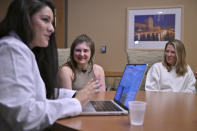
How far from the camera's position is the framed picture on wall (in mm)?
3934

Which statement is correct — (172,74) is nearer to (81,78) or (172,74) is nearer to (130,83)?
(81,78)

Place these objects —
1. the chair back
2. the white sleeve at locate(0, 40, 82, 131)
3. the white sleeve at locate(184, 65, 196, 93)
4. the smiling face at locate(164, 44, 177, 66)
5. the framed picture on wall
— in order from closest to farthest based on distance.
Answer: the white sleeve at locate(0, 40, 82, 131), the white sleeve at locate(184, 65, 196, 93), the smiling face at locate(164, 44, 177, 66), the chair back, the framed picture on wall

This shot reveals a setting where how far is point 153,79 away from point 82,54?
1.02 meters

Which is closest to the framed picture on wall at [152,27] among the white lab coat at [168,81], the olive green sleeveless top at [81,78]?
the white lab coat at [168,81]

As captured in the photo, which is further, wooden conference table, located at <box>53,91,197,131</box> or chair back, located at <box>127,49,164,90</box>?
chair back, located at <box>127,49,164,90</box>

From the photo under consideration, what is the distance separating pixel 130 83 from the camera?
1136 millimetres

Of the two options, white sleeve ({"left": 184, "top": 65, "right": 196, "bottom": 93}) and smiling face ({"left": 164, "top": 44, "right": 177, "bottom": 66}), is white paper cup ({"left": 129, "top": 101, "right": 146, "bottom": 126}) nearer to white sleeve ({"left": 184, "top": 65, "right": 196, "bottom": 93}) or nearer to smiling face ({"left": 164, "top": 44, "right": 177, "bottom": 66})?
white sleeve ({"left": 184, "top": 65, "right": 196, "bottom": 93})

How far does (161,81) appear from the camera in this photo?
9.15 feet

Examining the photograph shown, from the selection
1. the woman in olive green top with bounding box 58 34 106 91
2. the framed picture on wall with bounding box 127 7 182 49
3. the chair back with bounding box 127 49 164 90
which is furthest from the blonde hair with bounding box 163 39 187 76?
the framed picture on wall with bounding box 127 7 182 49

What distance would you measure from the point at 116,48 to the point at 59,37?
1.09m

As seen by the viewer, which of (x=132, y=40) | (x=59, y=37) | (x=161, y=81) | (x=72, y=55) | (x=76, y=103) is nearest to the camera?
(x=76, y=103)

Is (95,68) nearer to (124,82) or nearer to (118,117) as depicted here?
(124,82)

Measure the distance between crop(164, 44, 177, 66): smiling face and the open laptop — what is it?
168 cm

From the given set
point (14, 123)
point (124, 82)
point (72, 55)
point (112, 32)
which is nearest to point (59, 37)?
point (112, 32)
